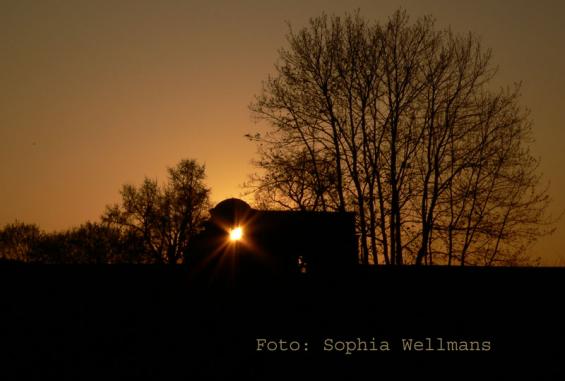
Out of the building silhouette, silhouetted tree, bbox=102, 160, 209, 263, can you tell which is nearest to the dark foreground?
the building silhouette

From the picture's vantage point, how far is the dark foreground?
10.1m

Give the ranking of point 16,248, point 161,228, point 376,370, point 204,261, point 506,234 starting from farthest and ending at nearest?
point 16,248
point 161,228
point 506,234
point 204,261
point 376,370

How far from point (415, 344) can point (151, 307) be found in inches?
209

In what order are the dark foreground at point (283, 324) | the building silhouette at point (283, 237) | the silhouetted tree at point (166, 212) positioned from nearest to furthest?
the dark foreground at point (283, 324), the building silhouette at point (283, 237), the silhouetted tree at point (166, 212)

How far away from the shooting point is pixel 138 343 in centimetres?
1021

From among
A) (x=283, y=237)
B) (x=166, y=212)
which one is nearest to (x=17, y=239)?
(x=166, y=212)

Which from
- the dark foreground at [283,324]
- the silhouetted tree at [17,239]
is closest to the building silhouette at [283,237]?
the dark foreground at [283,324]

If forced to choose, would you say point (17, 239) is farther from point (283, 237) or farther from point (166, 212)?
point (283, 237)

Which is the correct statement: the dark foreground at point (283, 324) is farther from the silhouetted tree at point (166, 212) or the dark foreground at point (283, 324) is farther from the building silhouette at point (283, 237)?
the silhouetted tree at point (166, 212)

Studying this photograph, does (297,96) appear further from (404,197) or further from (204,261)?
(204,261)

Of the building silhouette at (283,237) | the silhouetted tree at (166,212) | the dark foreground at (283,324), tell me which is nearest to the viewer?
the dark foreground at (283,324)

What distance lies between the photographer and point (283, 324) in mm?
10805

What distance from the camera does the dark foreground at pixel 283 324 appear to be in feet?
33.1

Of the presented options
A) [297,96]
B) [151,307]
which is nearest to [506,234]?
[297,96]
